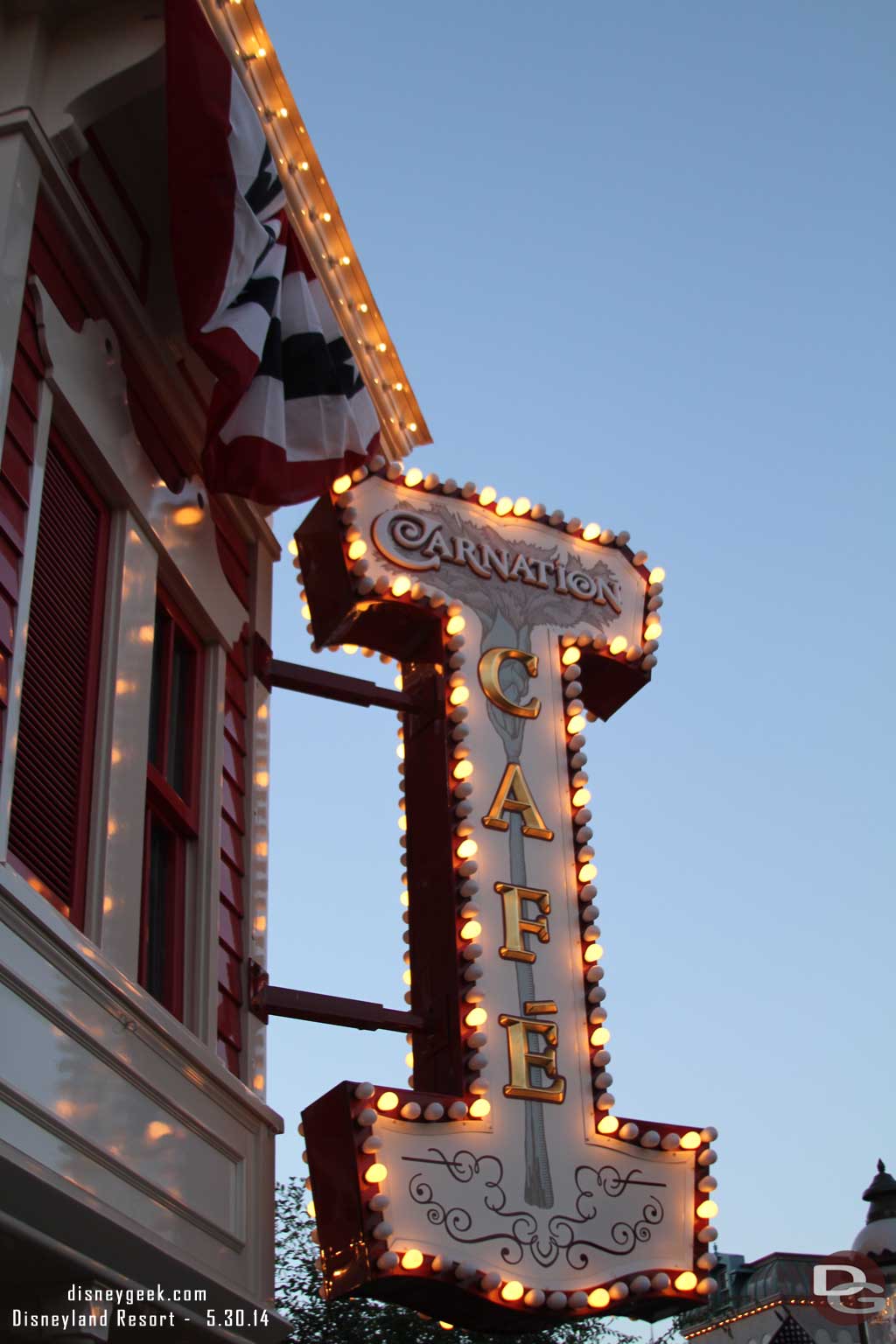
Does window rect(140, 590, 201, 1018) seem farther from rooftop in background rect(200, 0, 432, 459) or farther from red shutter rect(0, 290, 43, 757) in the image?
rooftop in background rect(200, 0, 432, 459)

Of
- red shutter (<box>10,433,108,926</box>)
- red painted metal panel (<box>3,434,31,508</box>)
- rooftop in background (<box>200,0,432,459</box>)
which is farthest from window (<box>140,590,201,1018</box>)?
rooftop in background (<box>200,0,432,459</box>)

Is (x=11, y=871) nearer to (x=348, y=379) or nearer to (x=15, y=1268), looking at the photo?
(x=15, y=1268)

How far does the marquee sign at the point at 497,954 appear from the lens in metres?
6.58

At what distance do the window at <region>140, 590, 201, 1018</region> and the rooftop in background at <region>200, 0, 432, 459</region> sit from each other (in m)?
2.99

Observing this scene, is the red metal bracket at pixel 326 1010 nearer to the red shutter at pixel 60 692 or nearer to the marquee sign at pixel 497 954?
the marquee sign at pixel 497 954

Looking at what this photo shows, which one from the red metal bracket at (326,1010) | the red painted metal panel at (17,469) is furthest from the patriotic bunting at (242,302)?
the red metal bracket at (326,1010)

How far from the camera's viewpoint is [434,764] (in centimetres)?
810

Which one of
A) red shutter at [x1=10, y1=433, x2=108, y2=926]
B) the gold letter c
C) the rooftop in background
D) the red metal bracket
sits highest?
the rooftop in background

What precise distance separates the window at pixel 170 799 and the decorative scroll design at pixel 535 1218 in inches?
55.5

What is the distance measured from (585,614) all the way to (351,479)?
1688mm

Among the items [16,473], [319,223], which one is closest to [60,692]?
[16,473]

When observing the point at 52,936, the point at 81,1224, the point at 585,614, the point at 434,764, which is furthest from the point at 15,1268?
the point at 585,614

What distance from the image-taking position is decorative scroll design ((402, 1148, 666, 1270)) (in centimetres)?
658

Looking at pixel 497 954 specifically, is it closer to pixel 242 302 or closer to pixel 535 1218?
pixel 535 1218
